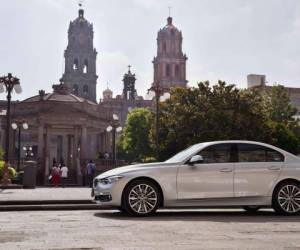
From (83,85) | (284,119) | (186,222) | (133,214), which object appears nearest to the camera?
(186,222)

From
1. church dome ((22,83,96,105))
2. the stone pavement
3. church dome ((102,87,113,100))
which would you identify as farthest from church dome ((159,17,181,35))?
the stone pavement

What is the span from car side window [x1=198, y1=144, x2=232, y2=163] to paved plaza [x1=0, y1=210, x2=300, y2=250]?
115 centimetres

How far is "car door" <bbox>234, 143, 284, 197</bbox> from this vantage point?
1105cm

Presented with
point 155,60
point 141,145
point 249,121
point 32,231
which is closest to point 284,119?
point 249,121

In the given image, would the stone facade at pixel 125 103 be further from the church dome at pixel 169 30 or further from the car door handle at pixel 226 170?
the car door handle at pixel 226 170

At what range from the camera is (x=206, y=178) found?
35.7ft

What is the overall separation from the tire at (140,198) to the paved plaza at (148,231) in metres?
0.23

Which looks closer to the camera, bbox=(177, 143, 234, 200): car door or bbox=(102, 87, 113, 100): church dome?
bbox=(177, 143, 234, 200): car door

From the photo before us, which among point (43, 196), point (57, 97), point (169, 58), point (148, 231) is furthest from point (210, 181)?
point (169, 58)

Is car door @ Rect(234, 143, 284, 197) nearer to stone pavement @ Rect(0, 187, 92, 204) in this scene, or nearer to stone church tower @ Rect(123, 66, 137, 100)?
stone pavement @ Rect(0, 187, 92, 204)

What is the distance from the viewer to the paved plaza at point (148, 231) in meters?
6.91

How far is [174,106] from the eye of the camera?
44.3m

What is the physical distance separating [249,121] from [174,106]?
6.28 meters

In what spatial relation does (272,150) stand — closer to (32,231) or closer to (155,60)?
(32,231)
